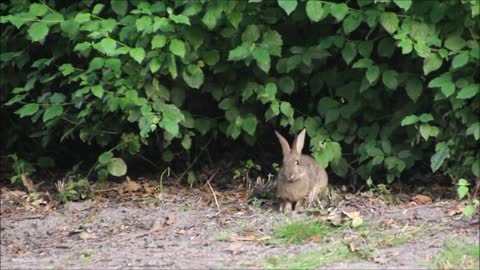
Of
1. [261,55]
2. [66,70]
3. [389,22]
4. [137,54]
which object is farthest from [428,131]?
[66,70]

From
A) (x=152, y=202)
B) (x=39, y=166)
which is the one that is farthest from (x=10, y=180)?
(x=152, y=202)

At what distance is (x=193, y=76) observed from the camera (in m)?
7.57

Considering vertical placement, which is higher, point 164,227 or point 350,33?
point 350,33

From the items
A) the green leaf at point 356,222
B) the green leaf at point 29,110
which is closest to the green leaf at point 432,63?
the green leaf at point 356,222

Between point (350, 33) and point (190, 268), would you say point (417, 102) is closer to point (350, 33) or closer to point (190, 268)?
point (350, 33)

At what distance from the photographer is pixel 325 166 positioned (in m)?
7.59

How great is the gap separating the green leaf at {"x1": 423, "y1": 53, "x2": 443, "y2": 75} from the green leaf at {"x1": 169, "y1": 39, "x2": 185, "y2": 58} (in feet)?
5.90

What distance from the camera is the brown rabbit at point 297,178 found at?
23.9 feet

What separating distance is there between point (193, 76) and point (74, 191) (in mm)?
1459

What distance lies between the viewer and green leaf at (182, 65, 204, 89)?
7.52 metres

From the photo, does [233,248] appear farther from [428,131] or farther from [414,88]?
[414,88]

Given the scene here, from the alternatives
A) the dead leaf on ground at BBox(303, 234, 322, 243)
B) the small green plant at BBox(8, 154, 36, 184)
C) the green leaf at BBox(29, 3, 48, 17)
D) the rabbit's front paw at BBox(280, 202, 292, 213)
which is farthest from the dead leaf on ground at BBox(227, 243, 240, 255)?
the small green plant at BBox(8, 154, 36, 184)

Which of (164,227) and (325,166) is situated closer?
(164,227)

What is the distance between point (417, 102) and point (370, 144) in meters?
0.49
